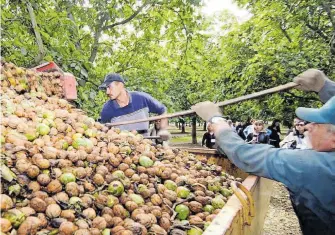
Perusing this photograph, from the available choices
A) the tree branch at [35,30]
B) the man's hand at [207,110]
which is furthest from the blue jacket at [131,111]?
the man's hand at [207,110]

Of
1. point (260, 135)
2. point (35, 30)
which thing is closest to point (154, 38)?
point (260, 135)

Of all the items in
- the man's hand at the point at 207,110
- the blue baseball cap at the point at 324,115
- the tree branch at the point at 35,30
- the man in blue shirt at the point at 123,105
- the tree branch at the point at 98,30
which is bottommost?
the blue baseball cap at the point at 324,115

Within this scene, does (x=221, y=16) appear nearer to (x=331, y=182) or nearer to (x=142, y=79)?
(x=142, y=79)

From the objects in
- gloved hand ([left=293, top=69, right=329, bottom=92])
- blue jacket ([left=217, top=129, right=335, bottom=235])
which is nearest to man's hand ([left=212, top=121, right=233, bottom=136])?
blue jacket ([left=217, top=129, right=335, bottom=235])

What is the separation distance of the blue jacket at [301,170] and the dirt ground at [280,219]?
126 inches

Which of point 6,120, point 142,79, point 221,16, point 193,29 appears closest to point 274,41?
point 193,29

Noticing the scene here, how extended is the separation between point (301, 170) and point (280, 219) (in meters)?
4.25

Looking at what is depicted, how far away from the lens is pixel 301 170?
1860 mm

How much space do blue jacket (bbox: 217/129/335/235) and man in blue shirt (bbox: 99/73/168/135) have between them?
2037mm

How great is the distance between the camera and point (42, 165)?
2008 mm

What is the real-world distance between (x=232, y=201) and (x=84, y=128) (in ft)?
4.74

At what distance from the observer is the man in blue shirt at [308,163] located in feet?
6.06

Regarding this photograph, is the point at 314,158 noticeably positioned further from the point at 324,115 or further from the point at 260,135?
the point at 260,135

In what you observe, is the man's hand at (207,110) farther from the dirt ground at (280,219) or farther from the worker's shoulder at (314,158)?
the dirt ground at (280,219)
